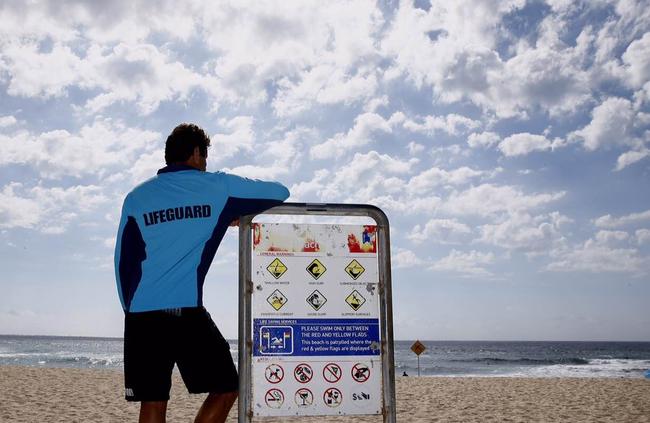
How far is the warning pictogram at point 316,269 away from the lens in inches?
131

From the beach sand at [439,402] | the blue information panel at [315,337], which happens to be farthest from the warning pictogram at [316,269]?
the beach sand at [439,402]

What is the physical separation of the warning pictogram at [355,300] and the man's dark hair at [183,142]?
119 centimetres

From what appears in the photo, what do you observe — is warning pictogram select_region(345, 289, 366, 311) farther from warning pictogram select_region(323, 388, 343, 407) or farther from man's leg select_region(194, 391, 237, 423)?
man's leg select_region(194, 391, 237, 423)

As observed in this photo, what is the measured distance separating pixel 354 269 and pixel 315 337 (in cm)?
45

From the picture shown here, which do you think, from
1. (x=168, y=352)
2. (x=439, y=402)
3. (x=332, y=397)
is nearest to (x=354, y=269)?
(x=332, y=397)

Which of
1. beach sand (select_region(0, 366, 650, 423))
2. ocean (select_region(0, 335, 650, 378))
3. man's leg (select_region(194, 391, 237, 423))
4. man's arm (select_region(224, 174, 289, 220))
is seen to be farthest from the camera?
ocean (select_region(0, 335, 650, 378))

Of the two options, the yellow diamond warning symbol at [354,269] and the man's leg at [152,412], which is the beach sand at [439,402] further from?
the man's leg at [152,412]

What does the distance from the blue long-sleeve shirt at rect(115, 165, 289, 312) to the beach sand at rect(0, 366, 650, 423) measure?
6.89 meters

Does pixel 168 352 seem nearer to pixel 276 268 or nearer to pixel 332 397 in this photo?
pixel 276 268

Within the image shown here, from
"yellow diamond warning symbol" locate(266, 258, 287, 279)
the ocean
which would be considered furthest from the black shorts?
the ocean

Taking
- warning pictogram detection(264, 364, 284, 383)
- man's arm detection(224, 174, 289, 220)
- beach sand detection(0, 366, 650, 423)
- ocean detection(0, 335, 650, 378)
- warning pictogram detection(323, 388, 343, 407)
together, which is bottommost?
ocean detection(0, 335, 650, 378)

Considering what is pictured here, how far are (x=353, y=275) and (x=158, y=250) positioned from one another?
3.99 feet

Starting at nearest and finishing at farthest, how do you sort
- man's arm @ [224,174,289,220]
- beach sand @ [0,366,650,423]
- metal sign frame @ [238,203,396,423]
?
man's arm @ [224,174,289,220]
metal sign frame @ [238,203,396,423]
beach sand @ [0,366,650,423]

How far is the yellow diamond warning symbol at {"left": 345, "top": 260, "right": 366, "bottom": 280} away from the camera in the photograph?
3363 millimetres
